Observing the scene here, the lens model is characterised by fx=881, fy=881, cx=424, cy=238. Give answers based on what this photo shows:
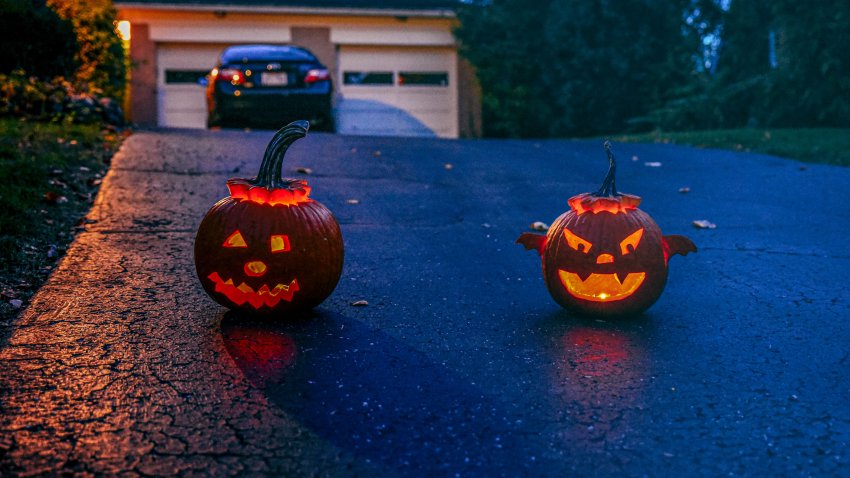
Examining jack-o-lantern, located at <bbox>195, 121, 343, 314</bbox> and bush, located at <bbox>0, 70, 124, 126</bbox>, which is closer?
jack-o-lantern, located at <bbox>195, 121, 343, 314</bbox>

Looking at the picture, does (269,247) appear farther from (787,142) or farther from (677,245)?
(787,142)

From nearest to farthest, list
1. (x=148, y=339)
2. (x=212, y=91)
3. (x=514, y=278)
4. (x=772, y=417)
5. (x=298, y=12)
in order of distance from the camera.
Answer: (x=772, y=417) < (x=148, y=339) < (x=514, y=278) < (x=212, y=91) < (x=298, y=12)

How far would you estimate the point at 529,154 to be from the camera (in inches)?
432

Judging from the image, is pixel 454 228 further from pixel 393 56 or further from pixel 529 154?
pixel 393 56

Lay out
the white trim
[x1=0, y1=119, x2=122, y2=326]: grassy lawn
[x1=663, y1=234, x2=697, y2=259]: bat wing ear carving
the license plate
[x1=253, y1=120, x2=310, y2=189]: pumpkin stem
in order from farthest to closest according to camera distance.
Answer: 1. the white trim
2. the license plate
3. [x1=0, y1=119, x2=122, y2=326]: grassy lawn
4. [x1=663, y1=234, x2=697, y2=259]: bat wing ear carving
5. [x1=253, y1=120, x2=310, y2=189]: pumpkin stem

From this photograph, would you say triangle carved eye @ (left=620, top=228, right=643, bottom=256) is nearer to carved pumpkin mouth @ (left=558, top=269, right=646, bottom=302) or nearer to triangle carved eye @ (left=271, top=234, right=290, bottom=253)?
carved pumpkin mouth @ (left=558, top=269, right=646, bottom=302)

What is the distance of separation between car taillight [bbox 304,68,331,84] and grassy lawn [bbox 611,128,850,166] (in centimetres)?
553

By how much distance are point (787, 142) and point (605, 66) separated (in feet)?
23.7

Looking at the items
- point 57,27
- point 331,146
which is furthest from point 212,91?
point 57,27

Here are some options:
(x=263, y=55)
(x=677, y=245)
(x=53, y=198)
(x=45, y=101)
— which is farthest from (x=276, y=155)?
(x=263, y=55)

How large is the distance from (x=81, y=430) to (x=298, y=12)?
64.2 feet

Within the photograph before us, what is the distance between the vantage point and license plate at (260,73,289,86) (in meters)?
13.4

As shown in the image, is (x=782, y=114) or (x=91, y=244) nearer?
(x=91, y=244)

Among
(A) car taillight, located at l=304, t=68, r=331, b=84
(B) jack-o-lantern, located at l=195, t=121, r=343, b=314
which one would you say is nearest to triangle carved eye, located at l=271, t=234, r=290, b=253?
(B) jack-o-lantern, located at l=195, t=121, r=343, b=314
